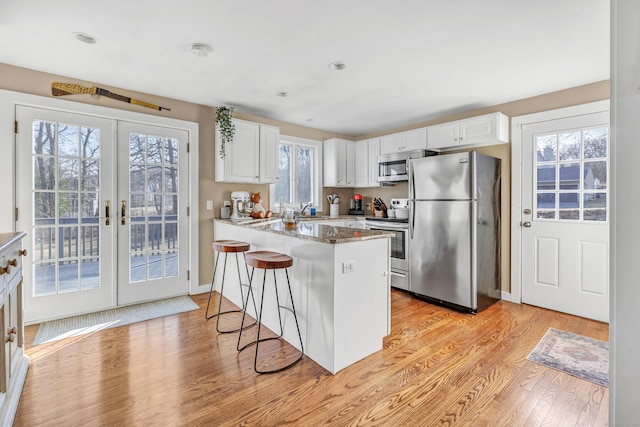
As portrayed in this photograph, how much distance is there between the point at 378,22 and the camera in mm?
2074

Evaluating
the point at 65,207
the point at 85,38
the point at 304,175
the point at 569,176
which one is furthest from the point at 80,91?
the point at 569,176

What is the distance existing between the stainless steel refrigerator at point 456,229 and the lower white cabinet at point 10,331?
134 inches

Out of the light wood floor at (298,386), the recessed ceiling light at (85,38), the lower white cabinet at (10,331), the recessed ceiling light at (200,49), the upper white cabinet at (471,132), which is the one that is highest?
the recessed ceiling light at (85,38)

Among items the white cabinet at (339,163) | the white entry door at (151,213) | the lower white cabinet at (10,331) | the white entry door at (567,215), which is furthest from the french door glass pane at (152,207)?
the white entry door at (567,215)

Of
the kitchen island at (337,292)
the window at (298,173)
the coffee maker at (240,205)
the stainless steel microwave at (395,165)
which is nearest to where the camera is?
the kitchen island at (337,292)

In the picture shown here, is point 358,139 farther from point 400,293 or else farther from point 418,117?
point 400,293

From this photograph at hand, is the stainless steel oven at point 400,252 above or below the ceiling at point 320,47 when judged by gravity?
below

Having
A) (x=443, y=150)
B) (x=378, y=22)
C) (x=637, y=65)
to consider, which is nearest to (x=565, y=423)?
(x=637, y=65)

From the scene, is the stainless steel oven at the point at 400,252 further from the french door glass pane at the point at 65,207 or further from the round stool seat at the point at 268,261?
the french door glass pane at the point at 65,207

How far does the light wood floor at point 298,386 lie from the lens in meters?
1.70

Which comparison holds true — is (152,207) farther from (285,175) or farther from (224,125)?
(285,175)

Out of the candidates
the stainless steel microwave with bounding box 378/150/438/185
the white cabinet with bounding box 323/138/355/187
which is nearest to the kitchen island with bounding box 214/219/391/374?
the stainless steel microwave with bounding box 378/150/438/185

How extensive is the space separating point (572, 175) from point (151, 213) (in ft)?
14.4

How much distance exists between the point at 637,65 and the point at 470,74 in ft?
8.62
